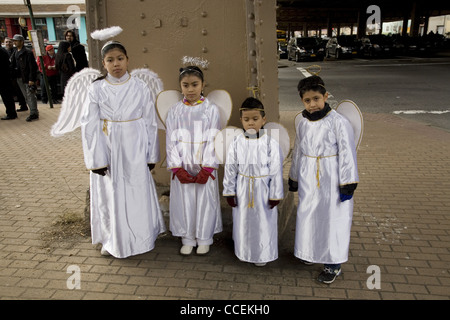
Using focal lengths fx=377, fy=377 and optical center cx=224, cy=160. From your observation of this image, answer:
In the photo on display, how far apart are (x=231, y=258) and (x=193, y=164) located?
91cm

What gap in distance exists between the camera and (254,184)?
3027 millimetres

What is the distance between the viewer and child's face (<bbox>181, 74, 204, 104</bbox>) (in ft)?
10.1

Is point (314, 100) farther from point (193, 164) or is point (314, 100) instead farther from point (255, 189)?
point (193, 164)

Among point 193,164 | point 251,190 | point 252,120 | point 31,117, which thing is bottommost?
point 31,117

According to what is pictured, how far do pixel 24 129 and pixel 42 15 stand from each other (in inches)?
833

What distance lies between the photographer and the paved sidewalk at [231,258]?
2.88 metres

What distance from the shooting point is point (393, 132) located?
7.61 metres

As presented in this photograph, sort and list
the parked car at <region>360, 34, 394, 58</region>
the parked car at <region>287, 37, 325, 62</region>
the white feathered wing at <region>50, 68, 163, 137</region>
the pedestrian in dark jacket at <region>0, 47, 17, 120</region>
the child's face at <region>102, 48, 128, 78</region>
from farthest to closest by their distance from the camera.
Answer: the parked car at <region>360, 34, 394, 58</region> < the parked car at <region>287, 37, 325, 62</region> < the pedestrian in dark jacket at <region>0, 47, 17, 120</region> < the white feathered wing at <region>50, 68, 163, 137</region> < the child's face at <region>102, 48, 128, 78</region>

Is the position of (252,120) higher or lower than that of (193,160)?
higher

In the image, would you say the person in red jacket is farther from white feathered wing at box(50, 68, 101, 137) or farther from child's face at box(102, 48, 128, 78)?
child's face at box(102, 48, 128, 78)

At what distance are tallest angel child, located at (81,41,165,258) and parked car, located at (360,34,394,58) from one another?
27028 millimetres

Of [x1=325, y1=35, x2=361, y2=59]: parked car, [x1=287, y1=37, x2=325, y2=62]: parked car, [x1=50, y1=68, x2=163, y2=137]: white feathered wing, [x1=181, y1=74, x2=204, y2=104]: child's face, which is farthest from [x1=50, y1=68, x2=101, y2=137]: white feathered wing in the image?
[x1=325, y1=35, x2=361, y2=59]: parked car

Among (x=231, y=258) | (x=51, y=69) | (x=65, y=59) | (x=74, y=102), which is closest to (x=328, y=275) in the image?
(x=231, y=258)

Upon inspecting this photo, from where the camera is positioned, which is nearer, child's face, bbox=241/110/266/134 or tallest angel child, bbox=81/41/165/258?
child's face, bbox=241/110/266/134
